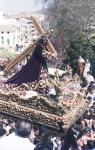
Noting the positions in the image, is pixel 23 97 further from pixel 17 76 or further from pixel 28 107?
pixel 17 76

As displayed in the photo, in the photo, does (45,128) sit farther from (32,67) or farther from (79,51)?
(79,51)

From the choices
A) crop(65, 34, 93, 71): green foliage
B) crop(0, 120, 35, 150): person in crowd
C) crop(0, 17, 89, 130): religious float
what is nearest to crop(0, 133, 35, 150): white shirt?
crop(0, 120, 35, 150): person in crowd

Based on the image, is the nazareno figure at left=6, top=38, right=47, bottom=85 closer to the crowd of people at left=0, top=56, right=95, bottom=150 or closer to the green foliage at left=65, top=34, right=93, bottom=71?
the crowd of people at left=0, top=56, right=95, bottom=150

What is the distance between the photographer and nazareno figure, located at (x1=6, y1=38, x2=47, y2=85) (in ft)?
46.1

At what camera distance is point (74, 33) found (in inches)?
1861

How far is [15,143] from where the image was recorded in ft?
38.9

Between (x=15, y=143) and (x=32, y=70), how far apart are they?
283cm

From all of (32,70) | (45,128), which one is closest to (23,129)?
(45,128)

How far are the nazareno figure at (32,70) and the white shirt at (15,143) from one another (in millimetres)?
2381

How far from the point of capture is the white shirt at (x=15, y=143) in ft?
38.7

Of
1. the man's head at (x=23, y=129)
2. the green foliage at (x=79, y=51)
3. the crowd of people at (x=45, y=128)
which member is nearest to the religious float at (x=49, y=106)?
the crowd of people at (x=45, y=128)

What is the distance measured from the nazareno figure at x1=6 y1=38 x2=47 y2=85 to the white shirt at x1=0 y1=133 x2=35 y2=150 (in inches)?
93.7

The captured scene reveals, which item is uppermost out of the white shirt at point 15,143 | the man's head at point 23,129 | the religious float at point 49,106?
the religious float at point 49,106

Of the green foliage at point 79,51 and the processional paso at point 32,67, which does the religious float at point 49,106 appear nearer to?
the processional paso at point 32,67
